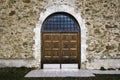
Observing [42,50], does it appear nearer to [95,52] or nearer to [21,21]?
[21,21]

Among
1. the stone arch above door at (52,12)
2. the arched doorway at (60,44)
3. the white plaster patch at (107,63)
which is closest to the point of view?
the white plaster patch at (107,63)

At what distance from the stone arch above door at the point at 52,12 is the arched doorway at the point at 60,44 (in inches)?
10.5

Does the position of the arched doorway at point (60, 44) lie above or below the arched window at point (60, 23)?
below

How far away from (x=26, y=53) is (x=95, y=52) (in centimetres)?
327

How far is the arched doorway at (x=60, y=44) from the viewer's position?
1320cm

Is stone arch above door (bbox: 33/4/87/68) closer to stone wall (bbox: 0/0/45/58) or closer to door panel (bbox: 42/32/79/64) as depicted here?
stone wall (bbox: 0/0/45/58)

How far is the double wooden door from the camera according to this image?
13.2 metres

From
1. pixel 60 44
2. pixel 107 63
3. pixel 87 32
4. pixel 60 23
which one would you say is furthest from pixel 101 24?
pixel 60 44

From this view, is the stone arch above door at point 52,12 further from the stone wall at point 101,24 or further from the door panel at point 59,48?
the door panel at point 59,48

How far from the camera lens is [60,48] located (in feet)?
43.4

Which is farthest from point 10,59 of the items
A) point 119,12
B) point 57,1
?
point 119,12

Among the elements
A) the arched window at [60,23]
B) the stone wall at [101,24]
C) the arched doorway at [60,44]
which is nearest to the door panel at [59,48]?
the arched doorway at [60,44]

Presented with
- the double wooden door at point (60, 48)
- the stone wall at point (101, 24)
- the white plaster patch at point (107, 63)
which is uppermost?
the stone wall at point (101, 24)

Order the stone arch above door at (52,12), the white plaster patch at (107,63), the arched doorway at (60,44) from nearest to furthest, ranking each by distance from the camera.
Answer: the white plaster patch at (107,63) < the stone arch above door at (52,12) < the arched doorway at (60,44)
